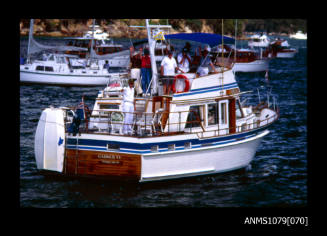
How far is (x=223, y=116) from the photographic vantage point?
19219 mm

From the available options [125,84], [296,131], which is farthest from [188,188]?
[296,131]

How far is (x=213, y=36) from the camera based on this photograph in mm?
19766

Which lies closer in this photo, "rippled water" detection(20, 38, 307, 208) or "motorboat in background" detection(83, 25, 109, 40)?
"rippled water" detection(20, 38, 307, 208)

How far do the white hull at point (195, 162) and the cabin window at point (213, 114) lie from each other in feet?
3.50

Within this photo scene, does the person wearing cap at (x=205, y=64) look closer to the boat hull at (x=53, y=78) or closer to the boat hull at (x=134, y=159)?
the boat hull at (x=134, y=159)

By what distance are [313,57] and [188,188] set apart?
27.9 feet

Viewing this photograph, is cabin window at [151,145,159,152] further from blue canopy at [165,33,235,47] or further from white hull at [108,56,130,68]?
white hull at [108,56,130,68]

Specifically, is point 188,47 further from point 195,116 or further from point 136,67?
point 195,116

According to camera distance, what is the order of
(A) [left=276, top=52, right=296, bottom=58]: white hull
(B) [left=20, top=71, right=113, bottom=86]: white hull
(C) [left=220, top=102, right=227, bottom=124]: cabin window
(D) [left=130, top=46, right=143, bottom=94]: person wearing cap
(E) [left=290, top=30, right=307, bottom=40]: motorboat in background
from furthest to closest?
(E) [left=290, top=30, right=307, bottom=40]: motorboat in background
(A) [left=276, top=52, right=296, bottom=58]: white hull
(B) [left=20, top=71, right=113, bottom=86]: white hull
(D) [left=130, top=46, right=143, bottom=94]: person wearing cap
(C) [left=220, top=102, right=227, bottom=124]: cabin window

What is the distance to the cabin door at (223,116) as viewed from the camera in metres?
19.0

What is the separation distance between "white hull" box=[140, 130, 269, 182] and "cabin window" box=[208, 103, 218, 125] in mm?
1066

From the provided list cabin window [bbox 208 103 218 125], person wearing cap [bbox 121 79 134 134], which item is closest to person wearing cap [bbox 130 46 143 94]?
person wearing cap [bbox 121 79 134 134]

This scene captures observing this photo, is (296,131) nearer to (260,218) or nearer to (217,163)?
(217,163)

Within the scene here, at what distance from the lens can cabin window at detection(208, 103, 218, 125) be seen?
1902 cm
